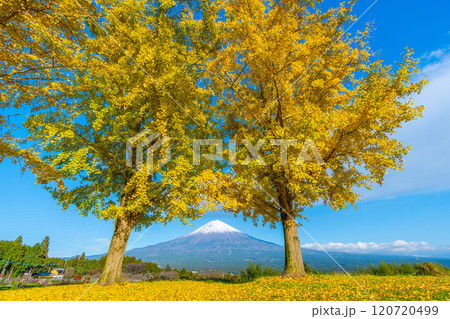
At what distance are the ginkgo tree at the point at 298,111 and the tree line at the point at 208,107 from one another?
0.05m

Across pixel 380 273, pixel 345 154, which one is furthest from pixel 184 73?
pixel 380 273

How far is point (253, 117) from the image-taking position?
9.91m

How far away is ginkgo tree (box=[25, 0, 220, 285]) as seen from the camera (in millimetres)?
8195

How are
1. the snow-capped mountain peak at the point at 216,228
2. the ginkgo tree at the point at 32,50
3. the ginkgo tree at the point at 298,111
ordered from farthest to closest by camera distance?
the snow-capped mountain peak at the point at 216,228
the ginkgo tree at the point at 298,111
the ginkgo tree at the point at 32,50

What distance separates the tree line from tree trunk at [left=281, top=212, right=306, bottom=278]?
50 mm

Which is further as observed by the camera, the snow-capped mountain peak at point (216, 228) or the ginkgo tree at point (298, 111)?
the snow-capped mountain peak at point (216, 228)

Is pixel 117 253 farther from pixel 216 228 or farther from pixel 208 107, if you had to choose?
pixel 216 228

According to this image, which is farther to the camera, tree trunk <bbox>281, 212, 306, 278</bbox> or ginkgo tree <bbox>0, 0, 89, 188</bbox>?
tree trunk <bbox>281, 212, 306, 278</bbox>

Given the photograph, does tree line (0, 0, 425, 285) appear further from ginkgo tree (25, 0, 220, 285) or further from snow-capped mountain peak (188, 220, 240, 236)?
snow-capped mountain peak (188, 220, 240, 236)

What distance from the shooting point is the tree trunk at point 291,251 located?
8.64 m

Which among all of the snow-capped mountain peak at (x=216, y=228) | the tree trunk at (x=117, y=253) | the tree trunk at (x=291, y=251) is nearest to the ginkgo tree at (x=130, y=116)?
the tree trunk at (x=117, y=253)

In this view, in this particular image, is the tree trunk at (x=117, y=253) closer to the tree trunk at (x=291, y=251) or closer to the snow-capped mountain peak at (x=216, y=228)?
the tree trunk at (x=291, y=251)

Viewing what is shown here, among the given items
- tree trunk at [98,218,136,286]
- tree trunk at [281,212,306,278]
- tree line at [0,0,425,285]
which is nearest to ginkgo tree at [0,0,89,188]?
tree line at [0,0,425,285]

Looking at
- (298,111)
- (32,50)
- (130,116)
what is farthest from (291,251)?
(32,50)
